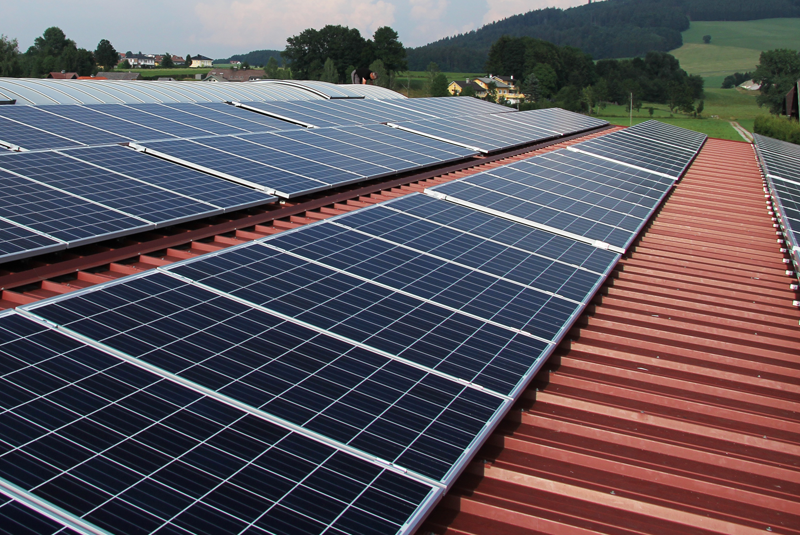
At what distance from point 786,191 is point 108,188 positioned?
69.7 feet

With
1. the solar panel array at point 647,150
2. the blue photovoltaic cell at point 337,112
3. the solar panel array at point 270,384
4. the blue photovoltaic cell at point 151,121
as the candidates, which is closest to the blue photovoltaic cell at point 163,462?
the solar panel array at point 270,384

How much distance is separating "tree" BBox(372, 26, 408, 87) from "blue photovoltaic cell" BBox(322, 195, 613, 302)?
17967 centimetres

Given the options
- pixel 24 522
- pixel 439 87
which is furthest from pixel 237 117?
pixel 439 87

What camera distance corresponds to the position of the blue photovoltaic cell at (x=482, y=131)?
2467 centimetres

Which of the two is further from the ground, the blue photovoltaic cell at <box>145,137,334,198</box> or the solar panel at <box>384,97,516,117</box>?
the solar panel at <box>384,97,516,117</box>

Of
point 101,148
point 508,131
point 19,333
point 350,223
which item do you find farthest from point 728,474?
point 508,131

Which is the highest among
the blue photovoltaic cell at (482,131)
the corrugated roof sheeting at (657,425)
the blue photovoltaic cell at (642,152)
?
the blue photovoltaic cell at (482,131)

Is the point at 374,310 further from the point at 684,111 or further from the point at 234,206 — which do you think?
the point at 684,111

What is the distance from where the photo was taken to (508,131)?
2988cm

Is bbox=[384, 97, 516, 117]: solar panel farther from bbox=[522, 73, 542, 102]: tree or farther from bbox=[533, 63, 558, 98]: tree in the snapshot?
bbox=[533, 63, 558, 98]: tree

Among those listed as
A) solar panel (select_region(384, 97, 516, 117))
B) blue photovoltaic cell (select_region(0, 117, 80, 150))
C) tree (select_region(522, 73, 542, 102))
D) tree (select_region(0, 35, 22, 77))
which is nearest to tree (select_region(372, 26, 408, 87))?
tree (select_region(522, 73, 542, 102))

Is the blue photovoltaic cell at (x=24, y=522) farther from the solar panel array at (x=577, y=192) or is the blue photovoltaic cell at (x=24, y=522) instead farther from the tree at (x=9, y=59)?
the tree at (x=9, y=59)

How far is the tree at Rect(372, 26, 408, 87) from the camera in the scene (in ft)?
596

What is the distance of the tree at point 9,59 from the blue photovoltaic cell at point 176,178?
150m
